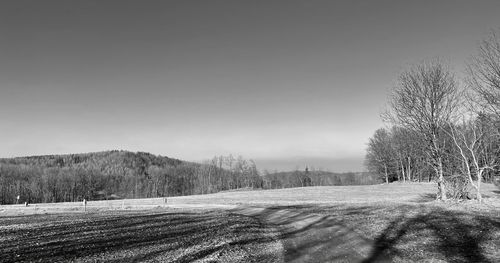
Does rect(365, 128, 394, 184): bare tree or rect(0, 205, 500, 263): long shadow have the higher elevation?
rect(365, 128, 394, 184): bare tree

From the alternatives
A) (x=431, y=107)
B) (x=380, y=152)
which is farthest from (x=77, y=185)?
(x=431, y=107)

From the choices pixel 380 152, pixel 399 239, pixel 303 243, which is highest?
pixel 380 152

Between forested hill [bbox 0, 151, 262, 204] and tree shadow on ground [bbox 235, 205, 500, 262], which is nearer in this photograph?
tree shadow on ground [bbox 235, 205, 500, 262]

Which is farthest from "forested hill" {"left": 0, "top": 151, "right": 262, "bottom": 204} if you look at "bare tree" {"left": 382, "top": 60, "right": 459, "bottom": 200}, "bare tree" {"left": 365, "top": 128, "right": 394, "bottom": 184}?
"bare tree" {"left": 382, "top": 60, "right": 459, "bottom": 200}

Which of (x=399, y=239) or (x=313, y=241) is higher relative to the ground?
(x=399, y=239)

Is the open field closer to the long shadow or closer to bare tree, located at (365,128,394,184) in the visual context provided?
the long shadow

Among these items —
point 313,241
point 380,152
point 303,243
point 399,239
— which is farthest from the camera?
point 380,152

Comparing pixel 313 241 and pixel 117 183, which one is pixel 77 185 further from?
pixel 313 241

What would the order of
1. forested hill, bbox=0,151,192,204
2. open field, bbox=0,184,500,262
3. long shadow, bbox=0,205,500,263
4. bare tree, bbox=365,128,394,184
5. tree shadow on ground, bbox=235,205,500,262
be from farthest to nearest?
1. forested hill, bbox=0,151,192,204
2. bare tree, bbox=365,128,394,184
3. long shadow, bbox=0,205,500,263
4. open field, bbox=0,184,500,262
5. tree shadow on ground, bbox=235,205,500,262

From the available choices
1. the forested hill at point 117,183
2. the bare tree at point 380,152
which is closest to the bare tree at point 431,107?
the bare tree at point 380,152

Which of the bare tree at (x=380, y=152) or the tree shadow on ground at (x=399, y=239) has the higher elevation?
the bare tree at (x=380, y=152)

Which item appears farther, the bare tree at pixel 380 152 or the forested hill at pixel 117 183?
the forested hill at pixel 117 183

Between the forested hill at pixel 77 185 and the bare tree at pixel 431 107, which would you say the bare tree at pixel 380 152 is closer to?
the bare tree at pixel 431 107

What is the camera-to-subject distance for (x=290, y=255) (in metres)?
14.5
